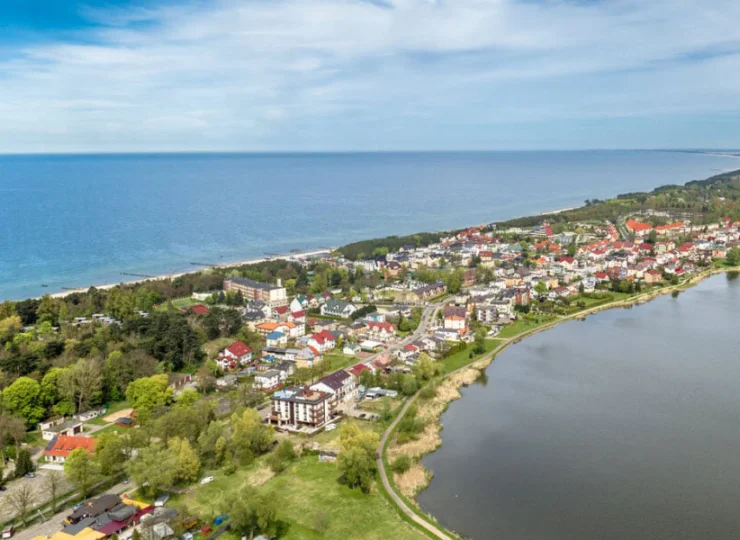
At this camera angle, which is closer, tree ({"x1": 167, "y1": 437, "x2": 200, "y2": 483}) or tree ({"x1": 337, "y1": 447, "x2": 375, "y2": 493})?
tree ({"x1": 337, "y1": 447, "x2": 375, "y2": 493})

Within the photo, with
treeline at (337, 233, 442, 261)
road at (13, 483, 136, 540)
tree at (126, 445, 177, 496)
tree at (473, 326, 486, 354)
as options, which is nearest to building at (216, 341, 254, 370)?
tree at (126, 445, 177, 496)

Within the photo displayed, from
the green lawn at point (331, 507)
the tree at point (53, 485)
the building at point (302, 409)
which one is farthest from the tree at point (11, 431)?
the green lawn at point (331, 507)

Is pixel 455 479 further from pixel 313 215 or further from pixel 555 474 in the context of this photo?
pixel 313 215

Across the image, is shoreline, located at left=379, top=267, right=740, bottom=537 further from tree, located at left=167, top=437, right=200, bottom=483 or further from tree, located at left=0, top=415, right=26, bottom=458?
tree, located at left=0, top=415, right=26, bottom=458

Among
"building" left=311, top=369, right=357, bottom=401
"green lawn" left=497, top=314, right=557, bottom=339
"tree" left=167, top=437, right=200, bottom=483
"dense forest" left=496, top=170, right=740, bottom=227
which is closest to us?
"tree" left=167, top=437, right=200, bottom=483

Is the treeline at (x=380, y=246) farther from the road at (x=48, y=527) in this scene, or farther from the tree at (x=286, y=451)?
the road at (x=48, y=527)

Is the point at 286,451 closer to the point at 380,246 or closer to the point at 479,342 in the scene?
the point at 479,342

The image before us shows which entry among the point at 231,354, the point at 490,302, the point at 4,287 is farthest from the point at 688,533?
the point at 4,287

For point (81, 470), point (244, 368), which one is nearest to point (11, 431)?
point (81, 470)
